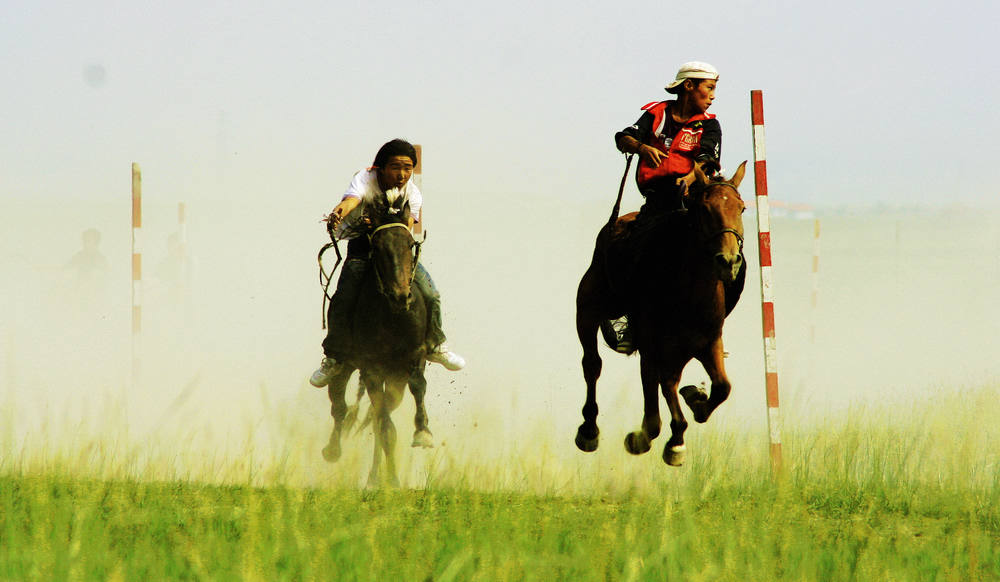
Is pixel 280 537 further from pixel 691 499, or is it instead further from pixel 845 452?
pixel 845 452

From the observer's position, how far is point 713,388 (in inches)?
318

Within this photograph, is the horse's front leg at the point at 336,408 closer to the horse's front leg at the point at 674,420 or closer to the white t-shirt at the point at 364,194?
the white t-shirt at the point at 364,194

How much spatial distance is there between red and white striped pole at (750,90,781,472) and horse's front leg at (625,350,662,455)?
1.06 m

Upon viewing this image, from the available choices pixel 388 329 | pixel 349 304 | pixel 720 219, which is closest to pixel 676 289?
pixel 720 219

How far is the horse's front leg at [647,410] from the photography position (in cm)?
797

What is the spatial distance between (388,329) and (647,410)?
7.17 ft

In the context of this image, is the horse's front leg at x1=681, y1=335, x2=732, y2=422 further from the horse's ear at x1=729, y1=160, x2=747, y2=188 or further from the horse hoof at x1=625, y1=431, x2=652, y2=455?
the horse's ear at x1=729, y1=160, x2=747, y2=188

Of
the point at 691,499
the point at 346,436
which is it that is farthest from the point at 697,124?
the point at 346,436

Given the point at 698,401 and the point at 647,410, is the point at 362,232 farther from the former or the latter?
the point at 698,401

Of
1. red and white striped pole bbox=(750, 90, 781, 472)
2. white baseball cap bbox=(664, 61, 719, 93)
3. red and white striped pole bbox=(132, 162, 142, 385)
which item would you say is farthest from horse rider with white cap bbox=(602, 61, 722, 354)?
red and white striped pole bbox=(132, 162, 142, 385)

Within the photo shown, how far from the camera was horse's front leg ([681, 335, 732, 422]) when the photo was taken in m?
7.98

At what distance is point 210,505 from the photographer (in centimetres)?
686

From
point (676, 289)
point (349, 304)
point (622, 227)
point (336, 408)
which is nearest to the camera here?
point (676, 289)

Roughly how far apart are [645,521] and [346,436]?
140 inches
